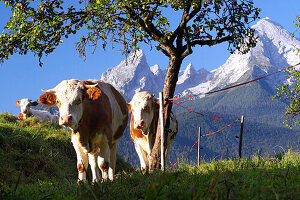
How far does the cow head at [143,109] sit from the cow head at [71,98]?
9.23 feet

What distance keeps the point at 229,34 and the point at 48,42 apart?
21.4ft

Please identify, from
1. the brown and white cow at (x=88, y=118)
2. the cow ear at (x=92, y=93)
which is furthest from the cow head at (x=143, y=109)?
the cow ear at (x=92, y=93)

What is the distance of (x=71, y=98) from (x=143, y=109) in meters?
3.74

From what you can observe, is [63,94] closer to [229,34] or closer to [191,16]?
[191,16]

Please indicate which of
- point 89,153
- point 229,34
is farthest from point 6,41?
point 229,34

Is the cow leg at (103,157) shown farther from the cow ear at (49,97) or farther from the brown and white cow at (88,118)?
the cow ear at (49,97)

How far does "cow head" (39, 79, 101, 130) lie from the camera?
297 inches

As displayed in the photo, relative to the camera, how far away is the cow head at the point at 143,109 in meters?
10.9

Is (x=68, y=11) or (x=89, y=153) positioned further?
(x=68, y=11)

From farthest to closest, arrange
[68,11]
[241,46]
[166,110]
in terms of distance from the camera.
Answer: [241,46] < [68,11] < [166,110]

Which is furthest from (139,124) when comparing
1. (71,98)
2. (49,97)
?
(71,98)

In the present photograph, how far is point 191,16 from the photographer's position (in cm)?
1202

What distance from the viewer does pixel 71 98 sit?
7.79 metres

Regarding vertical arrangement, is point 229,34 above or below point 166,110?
above
